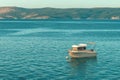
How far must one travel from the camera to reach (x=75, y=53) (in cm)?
9925

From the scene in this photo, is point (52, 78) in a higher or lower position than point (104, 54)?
lower

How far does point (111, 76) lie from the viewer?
2918 inches

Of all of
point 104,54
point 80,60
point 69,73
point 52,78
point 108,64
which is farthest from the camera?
point 104,54

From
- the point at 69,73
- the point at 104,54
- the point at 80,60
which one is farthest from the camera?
the point at 104,54

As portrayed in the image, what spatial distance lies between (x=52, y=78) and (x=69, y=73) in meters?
6.79

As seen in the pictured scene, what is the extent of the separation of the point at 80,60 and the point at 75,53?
2.71 metres

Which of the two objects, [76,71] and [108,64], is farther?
[108,64]

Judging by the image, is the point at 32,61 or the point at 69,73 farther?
the point at 32,61

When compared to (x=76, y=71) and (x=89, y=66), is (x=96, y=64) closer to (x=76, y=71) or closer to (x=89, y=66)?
(x=89, y=66)

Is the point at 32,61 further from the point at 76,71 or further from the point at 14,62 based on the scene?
the point at 76,71

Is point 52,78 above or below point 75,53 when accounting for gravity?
below

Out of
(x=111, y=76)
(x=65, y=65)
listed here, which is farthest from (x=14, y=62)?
(x=111, y=76)

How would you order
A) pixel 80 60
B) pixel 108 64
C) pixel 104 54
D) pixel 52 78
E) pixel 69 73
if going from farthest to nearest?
pixel 104 54
pixel 80 60
pixel 108 64
pixel 69 73
pixel 52 78

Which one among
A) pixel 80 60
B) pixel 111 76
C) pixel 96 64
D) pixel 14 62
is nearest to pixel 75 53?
pixel 80 60
